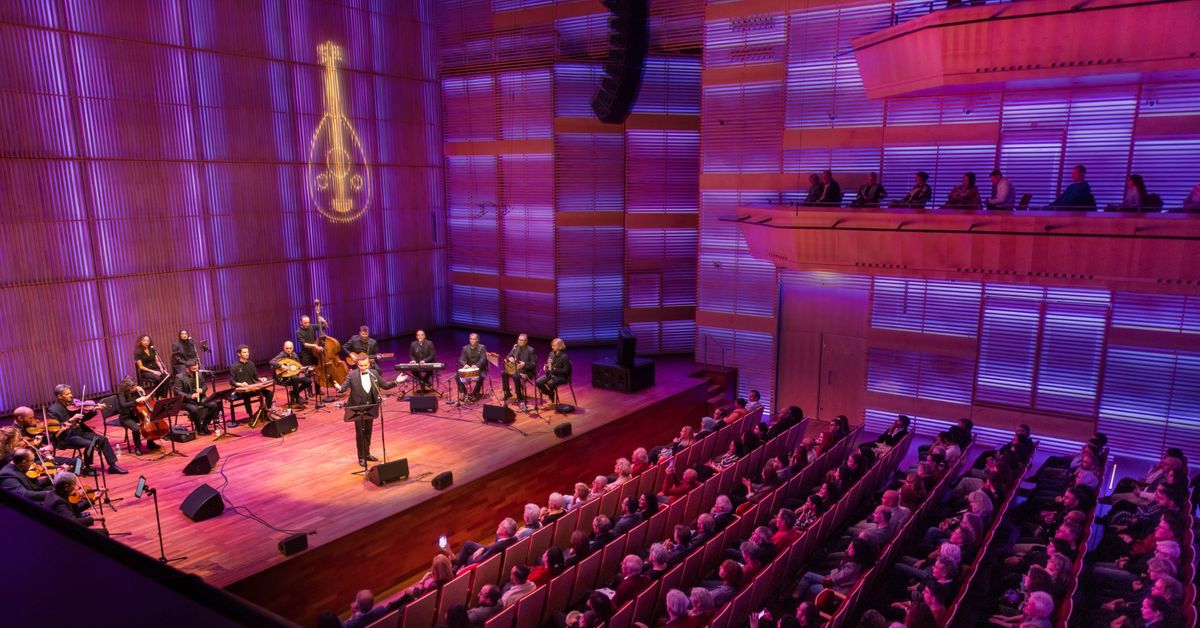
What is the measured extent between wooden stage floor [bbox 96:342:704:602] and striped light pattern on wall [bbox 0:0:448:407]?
6.78 feet

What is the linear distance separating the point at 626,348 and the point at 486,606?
6.84m

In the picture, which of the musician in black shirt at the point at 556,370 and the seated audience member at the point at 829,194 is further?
the seated audience member at the point at 829,194

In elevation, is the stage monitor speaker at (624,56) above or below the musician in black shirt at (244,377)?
above

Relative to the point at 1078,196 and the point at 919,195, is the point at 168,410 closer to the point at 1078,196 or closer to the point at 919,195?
the point at 919,195

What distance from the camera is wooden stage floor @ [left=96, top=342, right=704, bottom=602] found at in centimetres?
702

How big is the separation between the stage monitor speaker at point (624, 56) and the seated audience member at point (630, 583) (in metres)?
8.54

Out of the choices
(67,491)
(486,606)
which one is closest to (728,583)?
(486,606)

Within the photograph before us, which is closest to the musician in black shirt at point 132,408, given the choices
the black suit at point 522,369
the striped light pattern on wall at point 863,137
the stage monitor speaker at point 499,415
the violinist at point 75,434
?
the violinist at point 75,434

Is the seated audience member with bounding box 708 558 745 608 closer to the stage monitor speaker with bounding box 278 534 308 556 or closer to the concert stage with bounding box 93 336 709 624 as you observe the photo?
the concert stage with bounding box 93 336 709 624

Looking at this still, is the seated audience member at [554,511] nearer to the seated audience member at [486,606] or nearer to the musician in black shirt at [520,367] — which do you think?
the seated audience member at [486,606]

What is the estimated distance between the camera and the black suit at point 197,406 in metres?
9.77

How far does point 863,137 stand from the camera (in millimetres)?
11625

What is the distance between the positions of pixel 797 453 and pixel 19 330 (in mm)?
10690

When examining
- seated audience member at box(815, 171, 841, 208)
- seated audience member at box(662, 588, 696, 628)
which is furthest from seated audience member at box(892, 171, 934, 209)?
seated audience member at box(662, 588, 696, 628)
